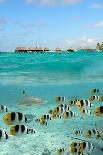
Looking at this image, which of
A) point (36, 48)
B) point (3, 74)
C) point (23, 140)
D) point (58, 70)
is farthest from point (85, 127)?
point (36, 48)

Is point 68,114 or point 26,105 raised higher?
point 68,114

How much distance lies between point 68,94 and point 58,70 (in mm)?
23834

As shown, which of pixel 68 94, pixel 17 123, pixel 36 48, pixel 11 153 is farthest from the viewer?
pixel 36 48

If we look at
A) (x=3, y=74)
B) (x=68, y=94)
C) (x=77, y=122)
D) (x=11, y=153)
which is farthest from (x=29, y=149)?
(x=3, y=74)

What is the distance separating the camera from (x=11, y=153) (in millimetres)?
12938

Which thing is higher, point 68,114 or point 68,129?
point 68,114

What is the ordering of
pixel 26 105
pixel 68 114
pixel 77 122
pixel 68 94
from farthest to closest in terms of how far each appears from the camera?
1. pixel 68 94
2. pixel 26 105
3. pixel 77 122
4. pixel 68 114

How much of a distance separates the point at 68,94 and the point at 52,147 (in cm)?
1843

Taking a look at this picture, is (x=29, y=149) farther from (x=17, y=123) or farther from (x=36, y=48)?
(x=36, y=48)

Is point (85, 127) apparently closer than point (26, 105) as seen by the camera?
Yes

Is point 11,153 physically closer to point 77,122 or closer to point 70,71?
point 77,122

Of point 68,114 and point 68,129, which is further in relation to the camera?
A: point 68,129

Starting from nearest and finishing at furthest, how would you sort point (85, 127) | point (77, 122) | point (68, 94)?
1. point (85, 127)
2. point (77, 122)
3. point (68, 94)

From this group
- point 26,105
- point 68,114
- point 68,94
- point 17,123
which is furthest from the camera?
point 68,94
